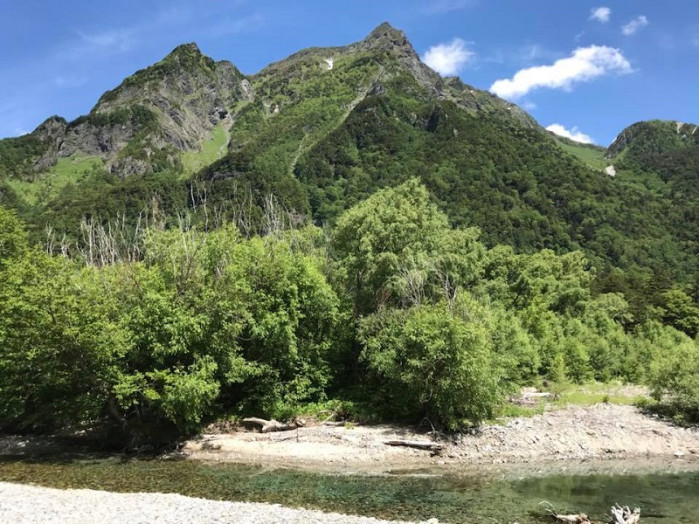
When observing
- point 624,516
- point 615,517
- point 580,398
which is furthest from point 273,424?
point 580,398

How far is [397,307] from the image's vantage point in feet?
123

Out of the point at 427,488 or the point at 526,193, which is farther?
the point at 526,193

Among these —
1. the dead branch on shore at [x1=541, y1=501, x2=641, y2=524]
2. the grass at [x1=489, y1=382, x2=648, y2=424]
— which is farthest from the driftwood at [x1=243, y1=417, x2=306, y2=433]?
the dead branch on shore at [x1=541, y1=501, x2=641, y2=524]

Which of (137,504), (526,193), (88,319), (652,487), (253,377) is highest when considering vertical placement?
(526,193)

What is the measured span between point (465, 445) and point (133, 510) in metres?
17.8

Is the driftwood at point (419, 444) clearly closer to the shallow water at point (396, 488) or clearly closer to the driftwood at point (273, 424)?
the shallow water at point (396, 488)

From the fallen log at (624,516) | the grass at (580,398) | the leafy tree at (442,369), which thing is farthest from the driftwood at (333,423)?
the fallen log at (624,516)

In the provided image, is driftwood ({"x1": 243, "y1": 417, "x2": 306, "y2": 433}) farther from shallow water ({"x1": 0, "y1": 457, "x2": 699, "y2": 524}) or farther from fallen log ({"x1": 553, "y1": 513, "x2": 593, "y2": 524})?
fallen log ({"x1": 553, "y1": 513, "x2": 593, "y2": 524})

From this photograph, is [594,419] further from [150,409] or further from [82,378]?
[82,378]

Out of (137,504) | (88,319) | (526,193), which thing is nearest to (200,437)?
(88,319)

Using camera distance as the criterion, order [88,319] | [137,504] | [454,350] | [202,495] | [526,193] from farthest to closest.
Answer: [526,193] < [454,350] < [88,319] < [202,495] < [137,504]

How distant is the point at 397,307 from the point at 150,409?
59.3 ft

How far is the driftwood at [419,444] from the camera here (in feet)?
90.2

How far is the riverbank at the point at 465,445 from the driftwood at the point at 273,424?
0.77m
